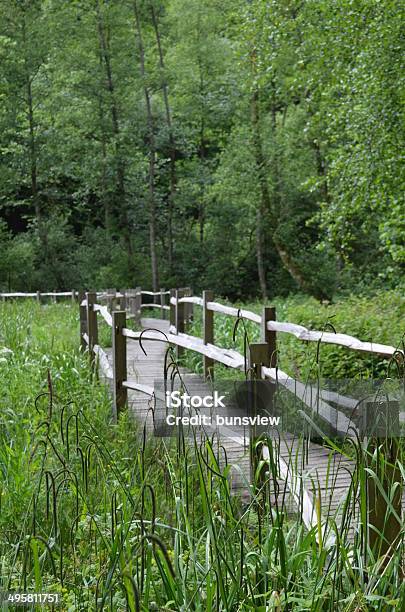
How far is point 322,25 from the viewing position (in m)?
14.0

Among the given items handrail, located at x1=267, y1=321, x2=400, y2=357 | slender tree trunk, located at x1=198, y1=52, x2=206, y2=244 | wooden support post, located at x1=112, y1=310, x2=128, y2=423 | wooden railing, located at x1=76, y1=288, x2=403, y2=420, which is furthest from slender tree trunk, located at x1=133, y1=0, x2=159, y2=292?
handrail, located at x1=267, y1=321, x2=400, y2=357

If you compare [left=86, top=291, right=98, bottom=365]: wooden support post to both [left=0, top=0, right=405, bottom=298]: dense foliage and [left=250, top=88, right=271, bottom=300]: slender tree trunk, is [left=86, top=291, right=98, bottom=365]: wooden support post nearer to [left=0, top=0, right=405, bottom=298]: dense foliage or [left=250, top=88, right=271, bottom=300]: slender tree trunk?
[left=0, top=0, right=405, bottom=298]: dense foliage

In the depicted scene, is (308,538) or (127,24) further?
(127,24)

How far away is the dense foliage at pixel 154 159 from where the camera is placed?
2770 centimetres

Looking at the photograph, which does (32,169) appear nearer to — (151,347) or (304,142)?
(304,142)

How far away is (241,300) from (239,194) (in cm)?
518

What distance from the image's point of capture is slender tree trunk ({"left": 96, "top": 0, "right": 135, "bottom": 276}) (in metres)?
28.2

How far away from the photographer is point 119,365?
6664 millimetres

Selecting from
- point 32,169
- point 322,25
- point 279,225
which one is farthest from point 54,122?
point 322,25

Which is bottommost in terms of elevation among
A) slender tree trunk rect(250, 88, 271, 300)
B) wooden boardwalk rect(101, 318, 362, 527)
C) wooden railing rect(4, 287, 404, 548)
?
wooden boardwalk rect(101, 318, 362, 527)

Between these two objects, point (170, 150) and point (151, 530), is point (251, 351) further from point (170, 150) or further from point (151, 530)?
point (170, 150)

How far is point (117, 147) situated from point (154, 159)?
180 centimetres

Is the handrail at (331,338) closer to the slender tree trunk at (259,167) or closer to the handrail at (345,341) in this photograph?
the handrail at (345,341)

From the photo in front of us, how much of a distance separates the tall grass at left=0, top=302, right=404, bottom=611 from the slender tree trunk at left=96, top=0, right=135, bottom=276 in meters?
22.1
